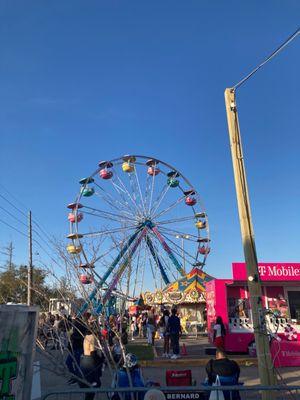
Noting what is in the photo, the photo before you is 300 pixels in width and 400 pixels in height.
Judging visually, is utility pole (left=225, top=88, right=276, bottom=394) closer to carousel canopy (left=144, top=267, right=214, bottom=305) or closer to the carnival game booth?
the carnival game booth

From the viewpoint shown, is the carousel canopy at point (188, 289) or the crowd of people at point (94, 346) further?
the carousel canopy at point (188, 289)

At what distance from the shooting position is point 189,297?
29.4 metres

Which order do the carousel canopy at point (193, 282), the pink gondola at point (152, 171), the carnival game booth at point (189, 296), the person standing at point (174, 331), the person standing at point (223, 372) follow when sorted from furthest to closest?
the carnival game booth at point (189, 296) < the carousel canopy at point (193, 282) < the pink gondola at point (152, 171) < the person standing at point (174, 331) < the person standing at point (223, 372)

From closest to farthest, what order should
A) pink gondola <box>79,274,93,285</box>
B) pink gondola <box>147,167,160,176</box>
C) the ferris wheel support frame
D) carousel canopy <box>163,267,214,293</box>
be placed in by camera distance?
the ferris wheel support frame, pink gondola <box>79,274,93,285</box>, pink gondola <box>147,167,160,176</box>, carousel canopy <box>163,267,214,293</box>

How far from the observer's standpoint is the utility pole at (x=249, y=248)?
666 cm

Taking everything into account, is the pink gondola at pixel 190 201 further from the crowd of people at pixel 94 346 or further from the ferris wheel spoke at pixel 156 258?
the crowd of people at pixel 94 346

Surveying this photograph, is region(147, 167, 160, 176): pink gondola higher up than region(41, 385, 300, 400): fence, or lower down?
higher up

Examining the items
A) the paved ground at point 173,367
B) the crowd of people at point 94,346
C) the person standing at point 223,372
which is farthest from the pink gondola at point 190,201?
the person standing at point 223,372

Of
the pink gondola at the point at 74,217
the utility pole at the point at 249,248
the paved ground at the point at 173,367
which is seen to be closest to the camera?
the utility pole at the point at 249,248

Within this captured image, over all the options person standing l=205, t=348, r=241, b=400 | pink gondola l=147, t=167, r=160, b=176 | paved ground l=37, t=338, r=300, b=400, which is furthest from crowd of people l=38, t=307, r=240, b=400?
pink gondola l=147, t=167, r=160, b=176

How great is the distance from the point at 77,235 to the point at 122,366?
18.4m

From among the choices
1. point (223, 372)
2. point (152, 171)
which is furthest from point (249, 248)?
point (152, 171)

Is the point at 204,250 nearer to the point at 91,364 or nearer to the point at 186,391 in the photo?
the point at 91,364

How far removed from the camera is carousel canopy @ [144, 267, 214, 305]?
28641 mm
